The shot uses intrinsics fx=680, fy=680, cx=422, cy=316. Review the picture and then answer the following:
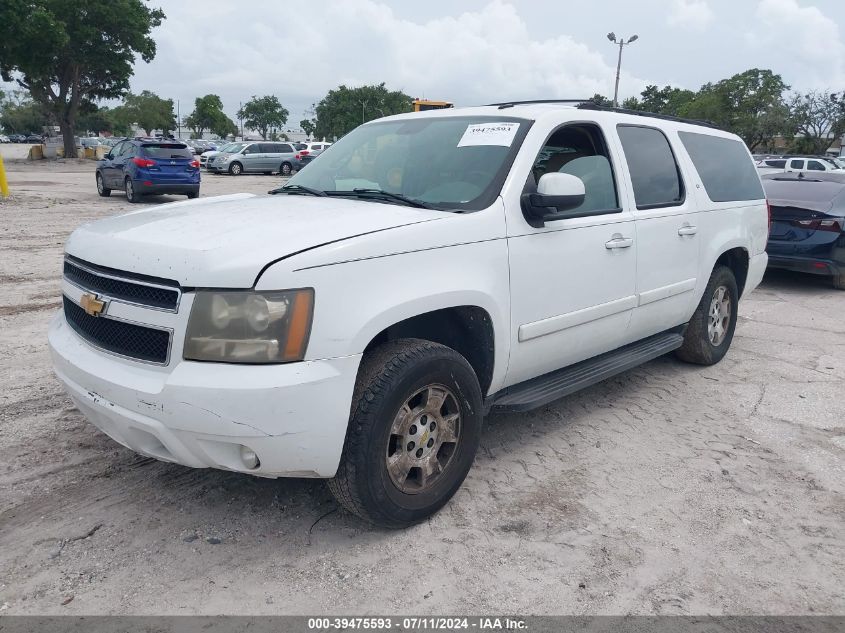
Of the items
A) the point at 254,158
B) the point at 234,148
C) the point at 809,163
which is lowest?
the point at 809,163

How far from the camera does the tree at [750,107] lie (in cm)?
5297

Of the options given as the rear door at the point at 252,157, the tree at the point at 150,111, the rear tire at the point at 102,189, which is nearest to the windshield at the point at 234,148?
the rear door at the point at 252,157

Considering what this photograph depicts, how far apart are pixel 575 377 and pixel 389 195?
4.81 feet

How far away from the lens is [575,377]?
3.86 meters

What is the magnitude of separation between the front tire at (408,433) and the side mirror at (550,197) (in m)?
0.86

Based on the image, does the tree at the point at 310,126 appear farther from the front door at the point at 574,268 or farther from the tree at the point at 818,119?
the front door at the point at 574,268

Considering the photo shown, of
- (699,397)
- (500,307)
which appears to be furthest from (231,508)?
(699,397)

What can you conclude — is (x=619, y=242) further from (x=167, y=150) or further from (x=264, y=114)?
(x=264, y=114)

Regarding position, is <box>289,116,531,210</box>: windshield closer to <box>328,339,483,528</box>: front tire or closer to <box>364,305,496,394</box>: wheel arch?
<box>364,305,496,394</box>: wheel arch

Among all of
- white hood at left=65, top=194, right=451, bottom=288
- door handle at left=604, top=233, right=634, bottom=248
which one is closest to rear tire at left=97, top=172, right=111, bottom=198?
white hood at left=65, top=194, right=451, bottom=288

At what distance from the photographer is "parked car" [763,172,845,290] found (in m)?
8.39

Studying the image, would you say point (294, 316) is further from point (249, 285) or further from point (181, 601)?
point (181, 601)

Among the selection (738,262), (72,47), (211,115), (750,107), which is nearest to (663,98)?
(750,107)

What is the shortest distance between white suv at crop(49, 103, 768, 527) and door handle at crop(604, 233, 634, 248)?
0.06ft
